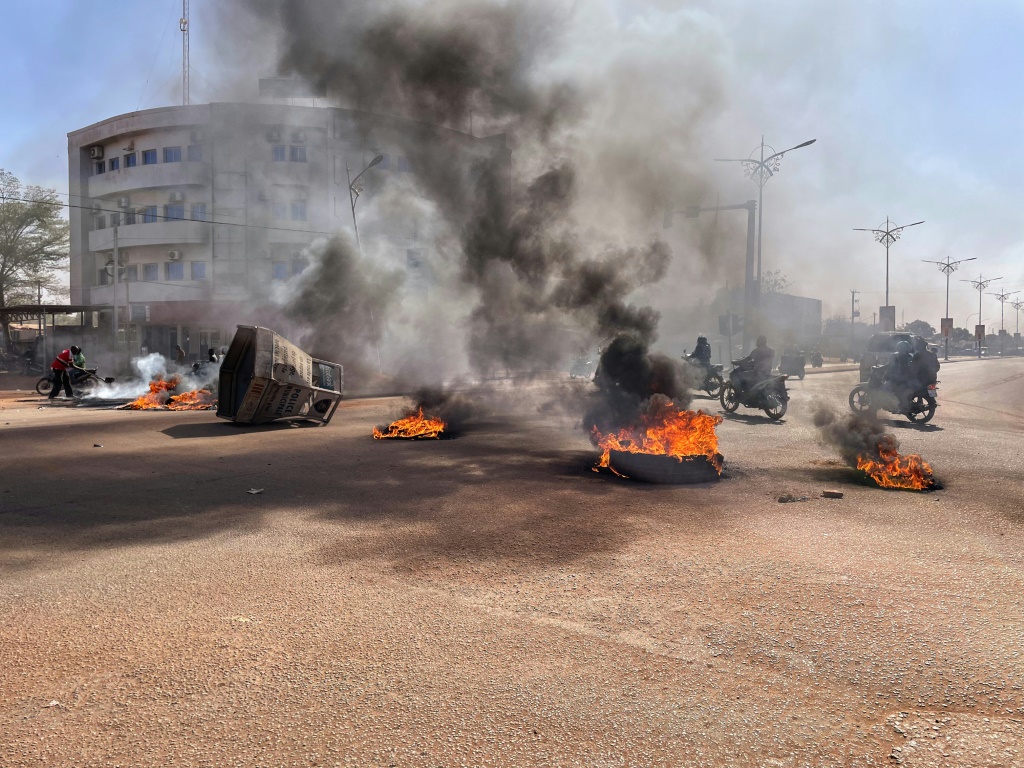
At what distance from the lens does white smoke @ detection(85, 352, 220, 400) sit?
1920cm

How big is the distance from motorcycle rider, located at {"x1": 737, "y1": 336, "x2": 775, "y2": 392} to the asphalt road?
6.96 meters

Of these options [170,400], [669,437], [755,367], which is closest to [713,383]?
[755,367]

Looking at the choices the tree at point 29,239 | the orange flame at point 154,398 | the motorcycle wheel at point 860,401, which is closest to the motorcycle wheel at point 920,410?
the motorcycle wheel at point 860,401

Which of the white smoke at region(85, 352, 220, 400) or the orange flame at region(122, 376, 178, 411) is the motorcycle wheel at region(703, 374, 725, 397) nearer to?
the white smoke at region(85, 352, 220, 400)

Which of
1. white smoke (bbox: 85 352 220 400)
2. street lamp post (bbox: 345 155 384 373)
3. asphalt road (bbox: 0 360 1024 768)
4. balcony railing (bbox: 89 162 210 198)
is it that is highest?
balcony railing (bbox: 89 162 210 198)

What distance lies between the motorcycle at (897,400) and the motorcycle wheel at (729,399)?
2.37 m

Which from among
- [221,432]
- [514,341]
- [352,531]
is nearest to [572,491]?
[352,531]

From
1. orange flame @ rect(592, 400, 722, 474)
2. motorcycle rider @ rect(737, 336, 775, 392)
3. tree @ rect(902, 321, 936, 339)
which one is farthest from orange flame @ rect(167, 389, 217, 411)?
tree @ rect(902, 321, 936, 339)

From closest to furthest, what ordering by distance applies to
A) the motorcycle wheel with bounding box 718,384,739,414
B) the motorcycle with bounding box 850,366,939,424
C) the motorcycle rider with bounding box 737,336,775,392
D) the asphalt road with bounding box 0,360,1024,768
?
the asphalt road with bounding box 0,360,1024,768 < the motorcycle with bounding box 850,366,939,424 < the motorcycle rider with bounding box 737,336,775,392 < the motorcycle wheel with bounding box 718,384,739,414

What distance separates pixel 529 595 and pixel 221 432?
9.61 metres

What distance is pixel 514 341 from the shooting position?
13.3 meters

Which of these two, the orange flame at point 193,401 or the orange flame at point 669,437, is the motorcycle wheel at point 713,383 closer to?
the orange flame at point 669,437

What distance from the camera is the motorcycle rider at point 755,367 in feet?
47.7

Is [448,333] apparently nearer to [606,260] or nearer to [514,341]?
[514,341]
